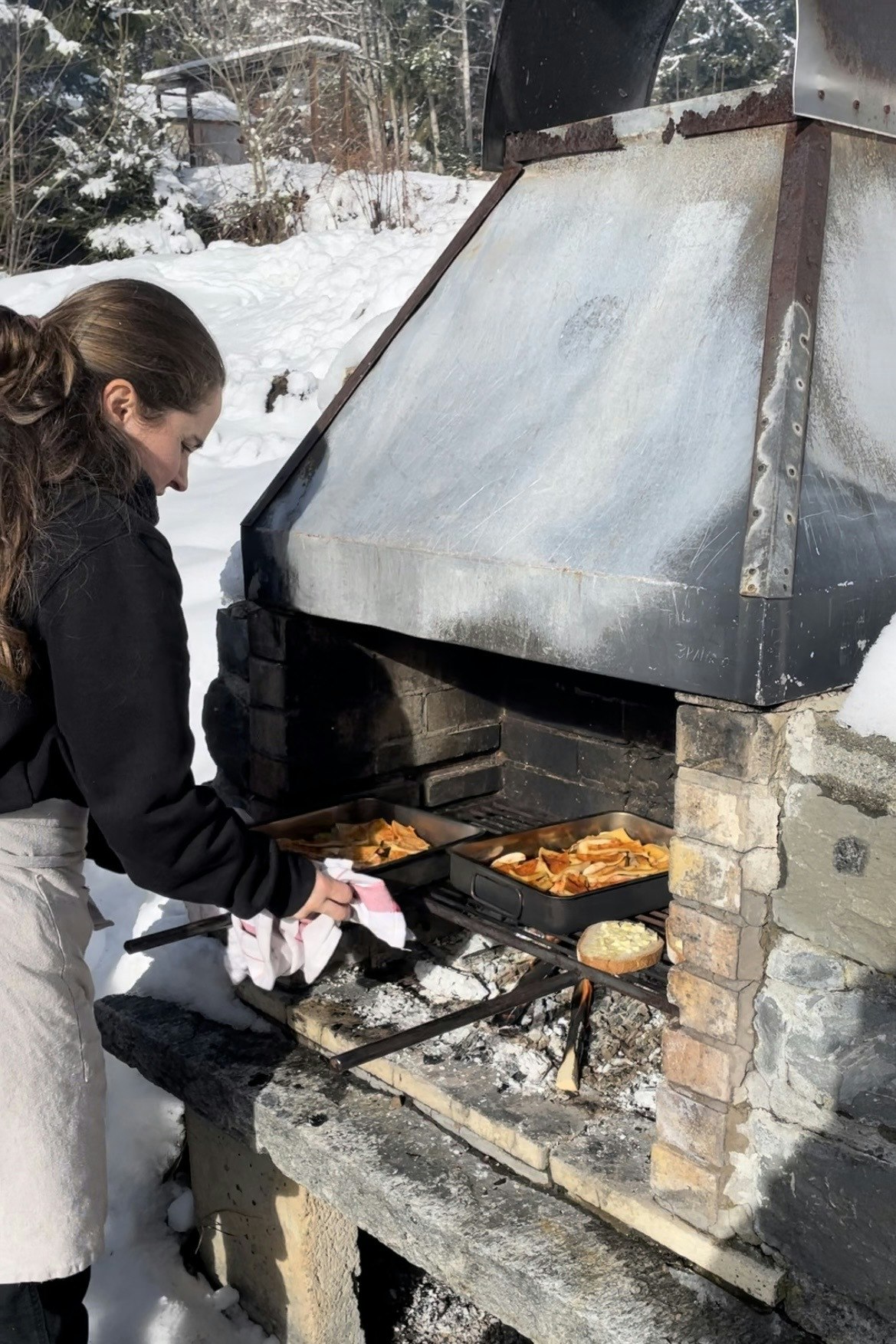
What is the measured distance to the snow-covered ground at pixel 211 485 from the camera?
10.1ft

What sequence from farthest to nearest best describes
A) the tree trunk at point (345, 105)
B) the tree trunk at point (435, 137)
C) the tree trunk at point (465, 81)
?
the tree trunk at point (465, 81) < the tree trunk at point (435, 137) < the tree trunk at point (345, 105)

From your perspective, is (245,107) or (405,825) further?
(245,107)

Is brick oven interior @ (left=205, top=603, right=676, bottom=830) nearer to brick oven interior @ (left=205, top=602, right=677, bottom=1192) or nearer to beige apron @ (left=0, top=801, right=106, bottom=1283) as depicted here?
brick oven interior @ (left=205, top=602, right=677, bottom=1192)

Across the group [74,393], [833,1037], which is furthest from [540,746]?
[74,393]

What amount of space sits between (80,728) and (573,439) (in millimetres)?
1128

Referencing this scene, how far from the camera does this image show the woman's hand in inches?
89.2

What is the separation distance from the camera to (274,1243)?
300 centimetres

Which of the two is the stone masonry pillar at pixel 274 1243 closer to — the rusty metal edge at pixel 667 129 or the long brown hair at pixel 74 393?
the long brown hair at pixel 74 393

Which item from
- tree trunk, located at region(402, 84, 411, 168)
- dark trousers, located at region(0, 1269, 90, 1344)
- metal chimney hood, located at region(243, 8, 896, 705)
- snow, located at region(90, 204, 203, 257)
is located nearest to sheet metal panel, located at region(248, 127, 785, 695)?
metal chimney hood, located at region(243, 8, 896, 705)

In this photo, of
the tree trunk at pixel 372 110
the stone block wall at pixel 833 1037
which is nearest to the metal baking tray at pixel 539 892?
the stone block wall at pixel 833 1037

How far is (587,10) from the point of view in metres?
3.01

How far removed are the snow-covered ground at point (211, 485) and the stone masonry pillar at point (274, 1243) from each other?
92 mm

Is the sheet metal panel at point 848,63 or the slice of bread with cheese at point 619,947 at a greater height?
the sheet metal panel at point 848,63

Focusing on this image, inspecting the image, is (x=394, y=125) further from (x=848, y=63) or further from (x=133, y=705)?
(x=133, y=705)
